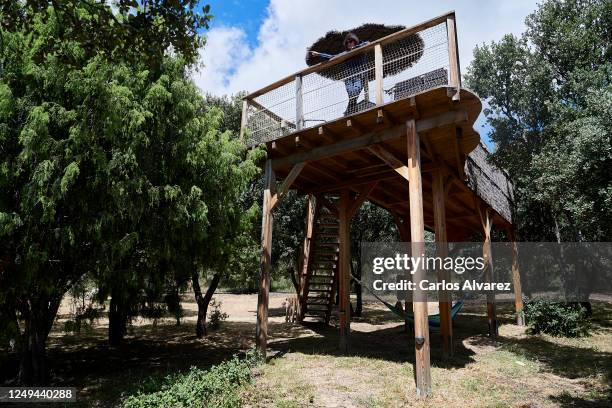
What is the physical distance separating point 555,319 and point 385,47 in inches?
294

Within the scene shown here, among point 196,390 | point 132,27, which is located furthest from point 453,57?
point 196,390

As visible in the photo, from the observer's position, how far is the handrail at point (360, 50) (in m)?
5.29

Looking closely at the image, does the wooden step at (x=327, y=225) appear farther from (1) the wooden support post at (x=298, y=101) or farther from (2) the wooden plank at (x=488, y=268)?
(1) the wooden support post at (x=298, y=101)

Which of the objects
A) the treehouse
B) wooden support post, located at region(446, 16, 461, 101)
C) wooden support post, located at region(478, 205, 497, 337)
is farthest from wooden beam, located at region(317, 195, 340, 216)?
wooden support post, located at region(446, 16, 461, 101)

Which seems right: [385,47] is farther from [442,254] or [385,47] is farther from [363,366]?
[363,366]

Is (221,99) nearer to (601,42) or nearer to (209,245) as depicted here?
(209,245)

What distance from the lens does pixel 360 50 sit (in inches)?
233

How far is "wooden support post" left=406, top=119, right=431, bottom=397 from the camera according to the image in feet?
15.8

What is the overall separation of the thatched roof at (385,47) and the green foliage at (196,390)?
193 inches

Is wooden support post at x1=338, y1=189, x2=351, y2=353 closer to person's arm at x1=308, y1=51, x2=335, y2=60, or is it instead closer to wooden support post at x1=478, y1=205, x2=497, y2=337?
person's arm at x1=308, y1=51, x2=335, y2=60

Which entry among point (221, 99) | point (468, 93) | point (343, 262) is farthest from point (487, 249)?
point (221, 99)

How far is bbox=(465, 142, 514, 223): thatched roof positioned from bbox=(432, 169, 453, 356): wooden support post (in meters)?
1.10

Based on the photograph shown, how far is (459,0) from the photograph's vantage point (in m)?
6.99

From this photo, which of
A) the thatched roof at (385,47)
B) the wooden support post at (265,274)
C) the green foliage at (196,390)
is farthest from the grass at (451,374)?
the thatched roof at (385,47)
